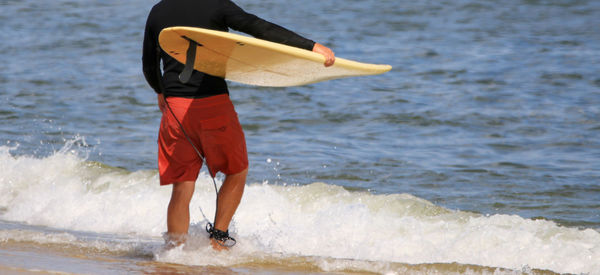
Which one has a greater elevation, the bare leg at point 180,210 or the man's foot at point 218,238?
the bare leg at point 180,210

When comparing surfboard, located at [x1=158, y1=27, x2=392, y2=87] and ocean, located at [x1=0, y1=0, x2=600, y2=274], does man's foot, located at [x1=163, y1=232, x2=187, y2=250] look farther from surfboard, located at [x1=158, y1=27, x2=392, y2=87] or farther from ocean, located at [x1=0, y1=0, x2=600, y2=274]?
surfboard, located at [x1=158, y1=27, x2=392, y2=87]

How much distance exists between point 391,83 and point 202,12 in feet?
29.0

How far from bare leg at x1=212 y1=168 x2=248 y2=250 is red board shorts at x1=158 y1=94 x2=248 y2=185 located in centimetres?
7

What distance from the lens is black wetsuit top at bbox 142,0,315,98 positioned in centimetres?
412

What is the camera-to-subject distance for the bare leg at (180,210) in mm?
4500

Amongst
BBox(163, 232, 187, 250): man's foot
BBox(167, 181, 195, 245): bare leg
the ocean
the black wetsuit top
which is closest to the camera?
the black wetsuit top

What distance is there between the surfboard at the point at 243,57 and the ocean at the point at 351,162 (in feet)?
3.59

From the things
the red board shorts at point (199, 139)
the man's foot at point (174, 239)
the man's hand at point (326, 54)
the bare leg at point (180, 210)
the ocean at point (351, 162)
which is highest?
the man's hand at point (326, 54)

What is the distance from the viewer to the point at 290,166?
8305mm

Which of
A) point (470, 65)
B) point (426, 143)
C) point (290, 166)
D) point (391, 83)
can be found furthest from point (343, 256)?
point (470, 65)

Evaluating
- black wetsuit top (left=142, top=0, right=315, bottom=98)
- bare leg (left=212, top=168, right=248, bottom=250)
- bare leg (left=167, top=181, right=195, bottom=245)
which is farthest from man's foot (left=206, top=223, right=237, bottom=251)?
black wetsuit top (left=142, top=0, right=315, bottom=98)

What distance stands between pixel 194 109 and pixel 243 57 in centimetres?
42

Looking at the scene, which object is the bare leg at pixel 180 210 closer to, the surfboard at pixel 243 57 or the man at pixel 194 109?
the man at pixel 194 109

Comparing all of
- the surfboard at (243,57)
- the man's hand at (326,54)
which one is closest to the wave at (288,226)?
the surfboard at (243,57)
